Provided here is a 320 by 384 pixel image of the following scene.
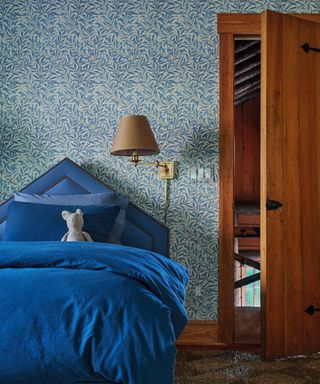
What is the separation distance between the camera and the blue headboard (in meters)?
3.70

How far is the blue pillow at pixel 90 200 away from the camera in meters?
3.49

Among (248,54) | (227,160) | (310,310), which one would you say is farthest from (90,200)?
(248,54)

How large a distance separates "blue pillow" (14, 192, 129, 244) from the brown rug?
0.93 metres

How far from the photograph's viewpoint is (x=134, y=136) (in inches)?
139

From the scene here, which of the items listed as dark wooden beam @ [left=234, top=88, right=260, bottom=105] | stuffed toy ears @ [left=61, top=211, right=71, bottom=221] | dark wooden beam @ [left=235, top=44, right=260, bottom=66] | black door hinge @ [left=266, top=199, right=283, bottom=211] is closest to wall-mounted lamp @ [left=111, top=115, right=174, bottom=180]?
stuffed toy ears @ [left=61, top=211, right=71, bottom=221]

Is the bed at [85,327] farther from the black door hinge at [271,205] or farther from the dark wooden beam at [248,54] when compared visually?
the dark wooden beam at [248,54]

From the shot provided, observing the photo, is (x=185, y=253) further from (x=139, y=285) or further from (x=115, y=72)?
(x=139, y=285)

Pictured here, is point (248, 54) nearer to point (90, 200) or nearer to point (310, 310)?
point (90, 200)

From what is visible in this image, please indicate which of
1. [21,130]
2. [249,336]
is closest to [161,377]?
[249,336]

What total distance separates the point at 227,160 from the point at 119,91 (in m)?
0.98

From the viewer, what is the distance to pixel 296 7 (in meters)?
3.92

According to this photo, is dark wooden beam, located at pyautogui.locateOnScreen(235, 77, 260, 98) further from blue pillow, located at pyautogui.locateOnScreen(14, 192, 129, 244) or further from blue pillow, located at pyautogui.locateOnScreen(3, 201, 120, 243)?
blue pillow, located at pyautogui.locateOnScreen(3, 201, 120, 243)

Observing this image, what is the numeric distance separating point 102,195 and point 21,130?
90 cm

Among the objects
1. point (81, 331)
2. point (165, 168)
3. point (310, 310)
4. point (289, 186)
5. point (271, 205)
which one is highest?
point (165, 168)
